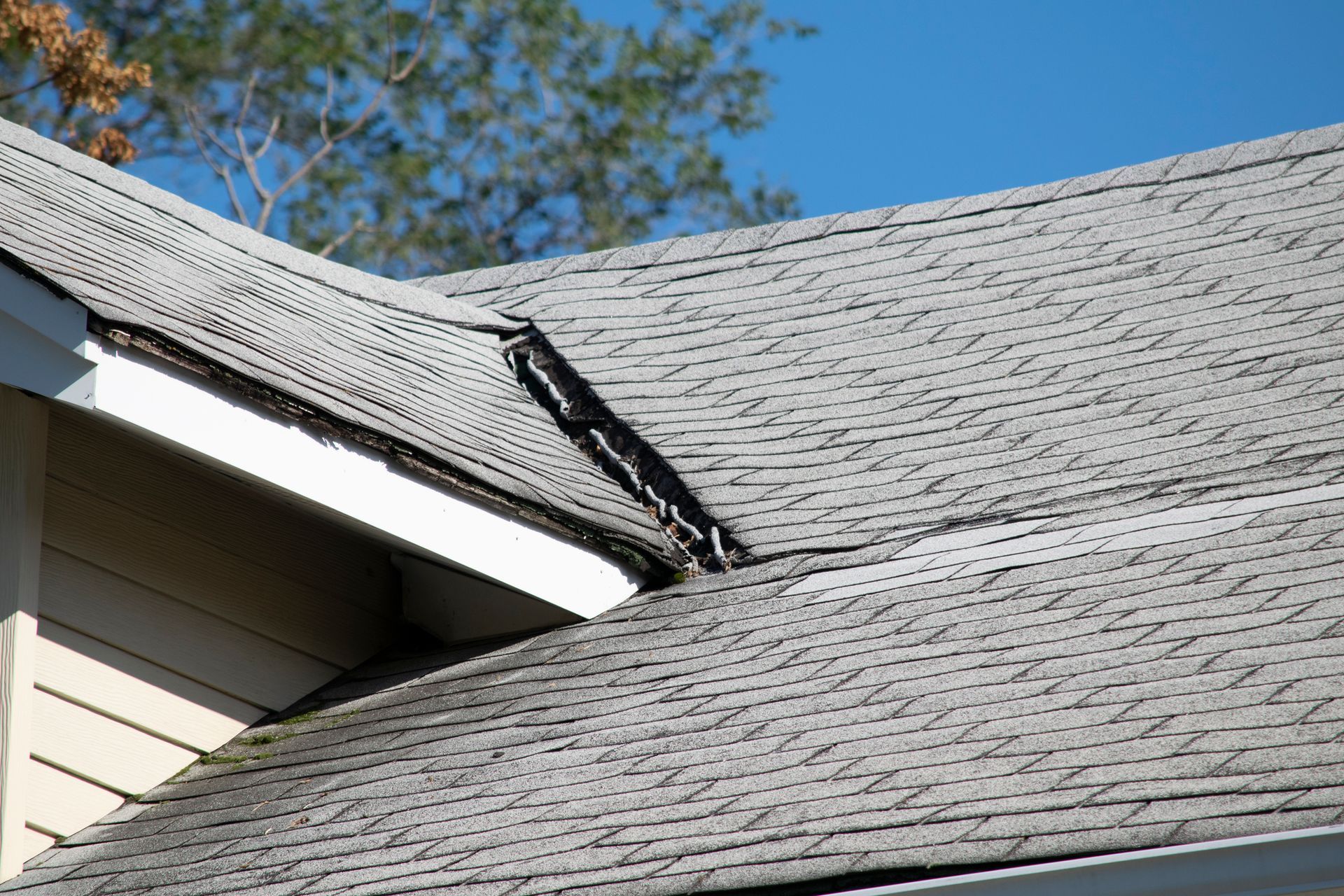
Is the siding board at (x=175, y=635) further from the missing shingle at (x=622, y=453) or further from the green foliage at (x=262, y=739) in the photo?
the missing shingle at (x=622, y=453)

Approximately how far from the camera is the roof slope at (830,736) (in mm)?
2865

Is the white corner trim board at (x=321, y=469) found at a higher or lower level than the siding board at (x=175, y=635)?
higher

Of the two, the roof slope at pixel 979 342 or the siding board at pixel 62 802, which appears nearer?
the siding board at pixel 62 802

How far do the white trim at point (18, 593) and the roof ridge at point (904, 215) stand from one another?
3339 mm

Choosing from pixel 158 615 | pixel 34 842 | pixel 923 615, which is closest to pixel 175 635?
pixel 158 615

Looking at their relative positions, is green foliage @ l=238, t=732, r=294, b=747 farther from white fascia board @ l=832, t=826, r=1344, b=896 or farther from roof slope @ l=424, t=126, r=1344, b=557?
white fascia board @ l=832, t=826, r=1344, b=896

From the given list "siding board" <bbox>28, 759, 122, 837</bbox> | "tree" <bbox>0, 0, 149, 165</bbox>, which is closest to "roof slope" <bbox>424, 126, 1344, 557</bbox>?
"siding board" <bbox>28, 759, 122, 837</bbox>

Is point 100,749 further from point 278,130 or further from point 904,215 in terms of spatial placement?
point 278,130

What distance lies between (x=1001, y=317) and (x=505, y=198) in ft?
64.0

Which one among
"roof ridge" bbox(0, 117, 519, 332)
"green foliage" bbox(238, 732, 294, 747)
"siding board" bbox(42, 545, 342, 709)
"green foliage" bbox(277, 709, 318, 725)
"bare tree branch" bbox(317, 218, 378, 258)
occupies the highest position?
"bare tree branch" bbox(317, 218, 378, 258)

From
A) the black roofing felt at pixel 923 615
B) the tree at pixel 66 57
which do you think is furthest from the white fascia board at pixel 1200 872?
the tree at pixel 66 57

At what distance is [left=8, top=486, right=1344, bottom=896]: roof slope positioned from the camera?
2865mm

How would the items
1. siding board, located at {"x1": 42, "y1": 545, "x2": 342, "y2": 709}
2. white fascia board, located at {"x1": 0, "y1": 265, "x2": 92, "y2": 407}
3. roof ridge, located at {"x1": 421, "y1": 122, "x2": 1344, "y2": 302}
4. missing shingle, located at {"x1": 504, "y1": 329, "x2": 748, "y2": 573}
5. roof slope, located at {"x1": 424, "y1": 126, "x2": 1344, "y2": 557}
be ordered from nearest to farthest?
white fascia board, located at {"x1": 0, "y1": 265, "x2": 92, "y2": 407} < siding board, located at {"x1": 42, "y1": 545, "x2": 342, "y2": 709} < roof slope, located at {"x1": 424, "y1": 126, "x2": 1344, "y2": 557} < missing shingle, located at {"x1": 504, "y1": 329, "x2": 748, "y2": 573} < roof ridge, located at {"x1": 421, "y1": 122, "x2": 1344, "y2": 302}

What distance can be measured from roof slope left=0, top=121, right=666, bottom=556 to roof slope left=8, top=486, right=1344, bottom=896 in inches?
27.0
